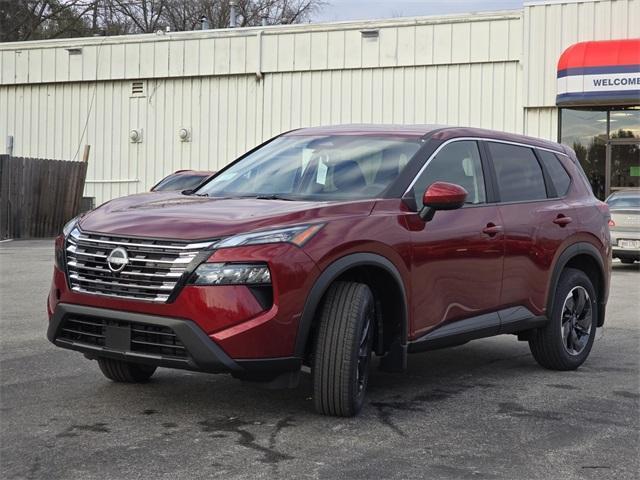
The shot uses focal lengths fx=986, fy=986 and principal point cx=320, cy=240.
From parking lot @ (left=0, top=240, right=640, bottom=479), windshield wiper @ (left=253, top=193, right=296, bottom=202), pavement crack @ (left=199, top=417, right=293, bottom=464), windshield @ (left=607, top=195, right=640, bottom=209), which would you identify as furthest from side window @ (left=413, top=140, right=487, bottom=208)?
windshield @ (left=607, top=195, right=640, bottom=209)

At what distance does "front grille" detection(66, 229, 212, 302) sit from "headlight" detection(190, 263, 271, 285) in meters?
0.09

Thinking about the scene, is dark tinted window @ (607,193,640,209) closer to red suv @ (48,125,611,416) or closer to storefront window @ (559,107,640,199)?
storefront window @ (559,107,640,199)

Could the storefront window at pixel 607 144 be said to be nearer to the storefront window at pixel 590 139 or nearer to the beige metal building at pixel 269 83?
the storefront window at pixel 590 139

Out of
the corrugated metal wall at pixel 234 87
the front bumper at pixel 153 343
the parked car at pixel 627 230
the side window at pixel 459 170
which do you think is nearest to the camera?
the front bumper at pixel 153 343

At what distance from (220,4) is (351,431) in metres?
49.1

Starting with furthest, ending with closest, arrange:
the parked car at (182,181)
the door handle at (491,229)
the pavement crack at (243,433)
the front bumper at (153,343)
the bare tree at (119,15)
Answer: the bare tree at (119,15), the parked car at (182,181), the door handle at (491,229), the front bumper at (153,343), the pavement crack at (243,433)

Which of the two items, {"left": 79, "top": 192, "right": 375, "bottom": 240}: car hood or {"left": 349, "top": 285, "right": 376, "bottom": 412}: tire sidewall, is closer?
{"left": 79, "top": 192, "right": 375, "bottom": 240}: car hood

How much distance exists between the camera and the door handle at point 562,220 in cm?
730

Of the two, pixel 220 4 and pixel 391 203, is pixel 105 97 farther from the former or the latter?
pixel 391 203

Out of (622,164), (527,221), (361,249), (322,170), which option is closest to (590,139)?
(622,164)

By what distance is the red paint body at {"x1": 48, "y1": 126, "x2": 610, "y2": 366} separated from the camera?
5.03 meters

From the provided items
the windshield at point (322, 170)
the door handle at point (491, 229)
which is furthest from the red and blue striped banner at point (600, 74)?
the windshield at point (322, 170)

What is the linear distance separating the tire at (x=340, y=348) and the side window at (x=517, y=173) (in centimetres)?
191

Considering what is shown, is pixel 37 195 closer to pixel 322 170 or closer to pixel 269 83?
pixel 269 83
